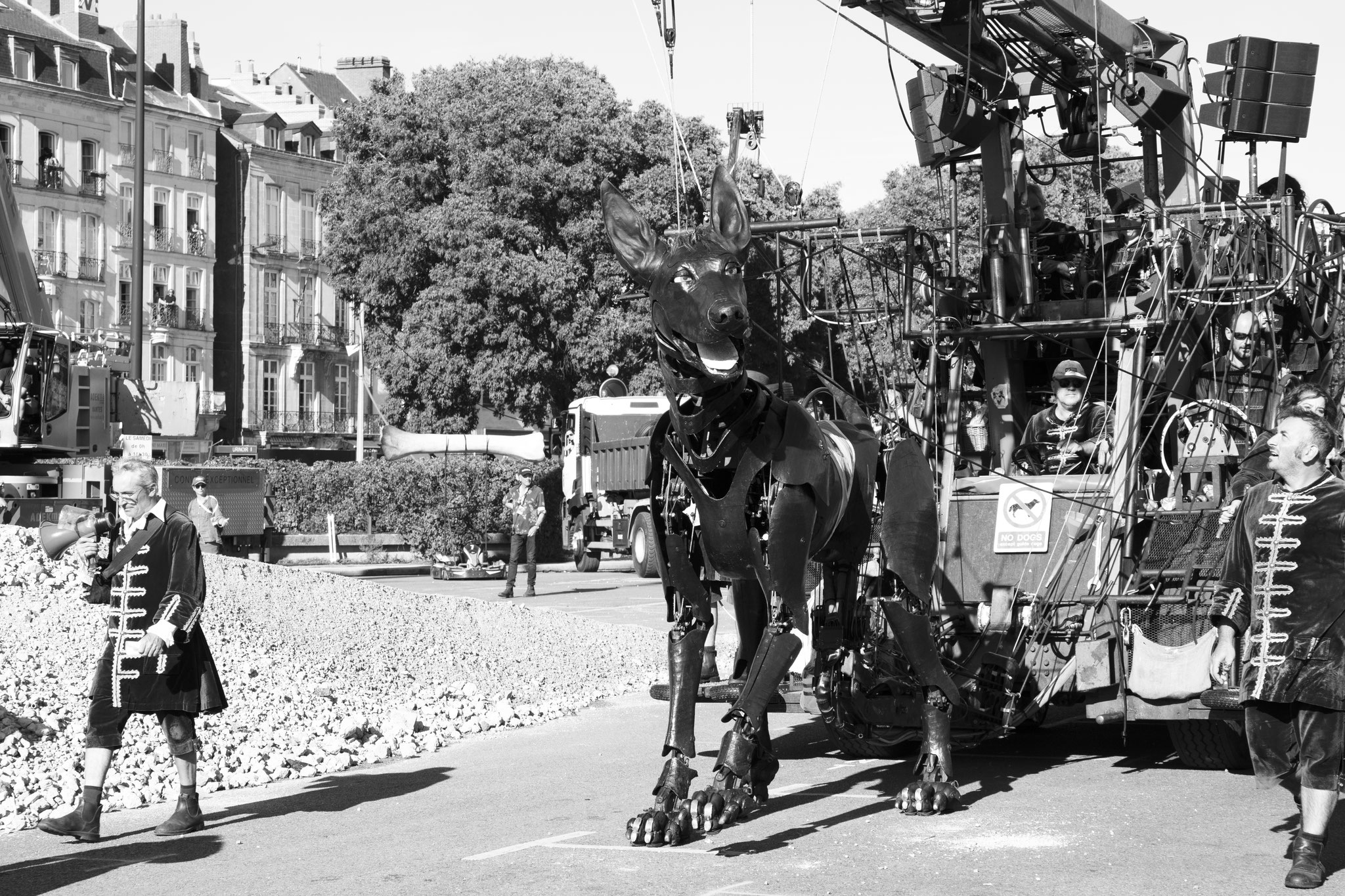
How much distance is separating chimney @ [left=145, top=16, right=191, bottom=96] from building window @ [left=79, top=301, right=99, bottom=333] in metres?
10.1

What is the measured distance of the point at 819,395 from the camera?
1009cm

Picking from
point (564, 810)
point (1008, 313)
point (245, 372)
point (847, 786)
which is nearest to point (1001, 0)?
point (1008, 313)

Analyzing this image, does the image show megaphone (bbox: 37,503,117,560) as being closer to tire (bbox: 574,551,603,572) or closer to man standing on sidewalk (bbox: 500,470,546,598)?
man standing on sidewalk (bbox: 500,470,546,598)

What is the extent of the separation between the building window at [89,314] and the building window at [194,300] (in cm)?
382

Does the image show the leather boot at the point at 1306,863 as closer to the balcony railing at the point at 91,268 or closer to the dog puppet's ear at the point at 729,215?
the dog puppet's ear at the point at 729,215

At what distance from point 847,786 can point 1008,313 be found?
3.73m

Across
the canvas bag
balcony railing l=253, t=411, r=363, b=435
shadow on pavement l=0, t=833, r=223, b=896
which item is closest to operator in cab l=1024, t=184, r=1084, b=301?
the canvas bag

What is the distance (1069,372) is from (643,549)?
1946 cm

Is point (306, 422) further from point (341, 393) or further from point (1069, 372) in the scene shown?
point (1069, 372)

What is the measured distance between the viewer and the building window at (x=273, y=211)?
215ft

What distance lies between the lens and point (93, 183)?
58.3m

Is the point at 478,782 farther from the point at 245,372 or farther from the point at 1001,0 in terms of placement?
the point at 245,372

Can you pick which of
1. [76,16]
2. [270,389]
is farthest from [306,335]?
[76,16]

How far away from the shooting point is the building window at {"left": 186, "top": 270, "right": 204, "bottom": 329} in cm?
6225
